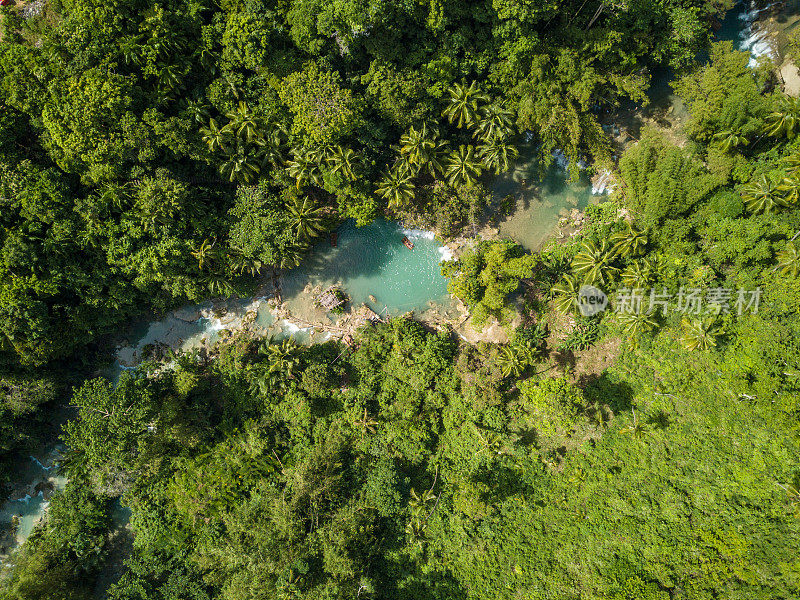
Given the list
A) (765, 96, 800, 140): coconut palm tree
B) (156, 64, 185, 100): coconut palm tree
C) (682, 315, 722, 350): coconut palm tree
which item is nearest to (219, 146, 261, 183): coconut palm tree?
(156, 64, 185, 100): coconut palm tree

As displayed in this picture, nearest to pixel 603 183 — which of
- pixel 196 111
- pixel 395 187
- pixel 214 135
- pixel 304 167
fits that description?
pixel 395 187

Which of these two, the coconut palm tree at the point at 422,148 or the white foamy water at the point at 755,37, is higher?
the white foamy water at the point at 755,37

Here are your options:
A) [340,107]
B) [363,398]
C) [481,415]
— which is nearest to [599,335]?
[481,415]

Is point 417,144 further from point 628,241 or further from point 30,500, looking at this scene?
point 30,500

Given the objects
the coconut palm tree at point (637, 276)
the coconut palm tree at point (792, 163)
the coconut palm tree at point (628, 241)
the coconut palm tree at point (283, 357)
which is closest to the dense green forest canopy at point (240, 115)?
the coconut palm tree at point (283, 357)

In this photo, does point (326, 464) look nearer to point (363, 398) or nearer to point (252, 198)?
point (363, 398)

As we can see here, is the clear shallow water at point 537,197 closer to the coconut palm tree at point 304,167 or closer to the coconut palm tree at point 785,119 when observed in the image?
the coconut palm tree at point 785,119
